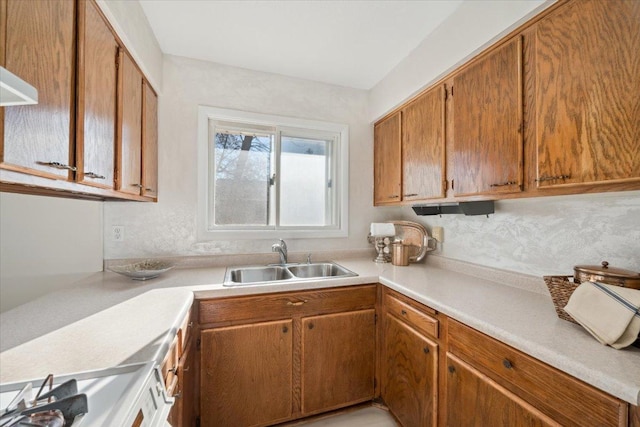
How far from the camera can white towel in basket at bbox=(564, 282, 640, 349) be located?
0.77 m

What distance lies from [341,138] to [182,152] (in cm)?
138

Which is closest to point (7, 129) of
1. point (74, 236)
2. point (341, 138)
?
point (74, 236)

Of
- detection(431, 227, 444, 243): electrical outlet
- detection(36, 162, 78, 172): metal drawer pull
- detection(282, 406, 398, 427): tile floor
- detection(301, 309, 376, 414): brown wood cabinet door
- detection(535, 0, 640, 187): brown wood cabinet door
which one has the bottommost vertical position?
detection(282, 406, 398, 427): tile floor

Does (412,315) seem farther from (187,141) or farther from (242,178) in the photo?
(187,141)

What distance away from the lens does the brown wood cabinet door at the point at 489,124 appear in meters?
1.19

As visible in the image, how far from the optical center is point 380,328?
1765mm

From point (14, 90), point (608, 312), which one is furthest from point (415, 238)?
point (14, 90)

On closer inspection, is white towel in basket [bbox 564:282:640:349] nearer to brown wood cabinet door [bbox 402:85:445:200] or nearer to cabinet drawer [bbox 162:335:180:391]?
brown wood cabinet door [bbox 402:85:445:200]

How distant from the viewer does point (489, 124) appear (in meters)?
1.32

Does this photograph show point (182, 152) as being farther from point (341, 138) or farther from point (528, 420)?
point (528, 420)

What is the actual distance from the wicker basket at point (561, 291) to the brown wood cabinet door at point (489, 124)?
417mm

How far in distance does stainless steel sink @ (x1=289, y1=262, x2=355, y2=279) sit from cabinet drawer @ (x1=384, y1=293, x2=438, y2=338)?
1.62 ft

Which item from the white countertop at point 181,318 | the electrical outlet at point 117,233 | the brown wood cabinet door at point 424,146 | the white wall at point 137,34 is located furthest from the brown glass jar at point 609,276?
the electrical outlet at point 117,233

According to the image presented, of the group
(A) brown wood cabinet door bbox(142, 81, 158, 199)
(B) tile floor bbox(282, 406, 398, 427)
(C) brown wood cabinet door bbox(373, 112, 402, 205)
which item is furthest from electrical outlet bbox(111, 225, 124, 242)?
(C) brown wood cabinet door bbox(373, 112, 402, 205)
